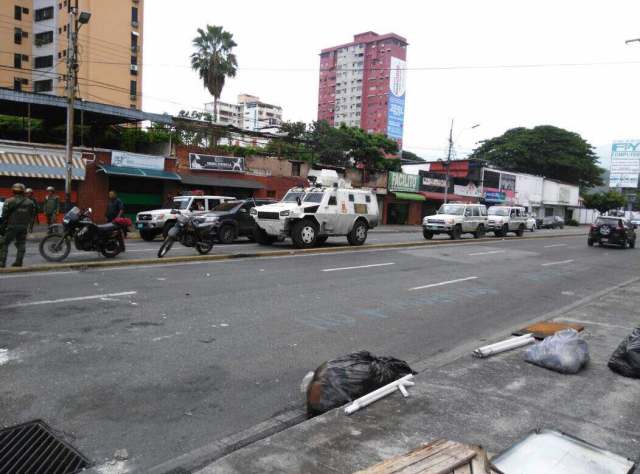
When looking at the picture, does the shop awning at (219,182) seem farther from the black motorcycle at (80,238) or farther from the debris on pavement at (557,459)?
the debris on pavement at (557,459)

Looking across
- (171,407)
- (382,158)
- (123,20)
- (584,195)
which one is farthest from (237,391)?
(584,195)

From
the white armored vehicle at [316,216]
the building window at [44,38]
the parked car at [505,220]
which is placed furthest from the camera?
the building window at [44,38]

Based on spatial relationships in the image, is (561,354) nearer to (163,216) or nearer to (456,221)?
(163,216)

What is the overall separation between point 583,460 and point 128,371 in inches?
160

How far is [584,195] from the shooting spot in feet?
302

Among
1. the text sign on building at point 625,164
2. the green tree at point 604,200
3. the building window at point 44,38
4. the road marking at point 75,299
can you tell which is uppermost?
the building window at point 44,38

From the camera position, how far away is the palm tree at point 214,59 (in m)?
44.8

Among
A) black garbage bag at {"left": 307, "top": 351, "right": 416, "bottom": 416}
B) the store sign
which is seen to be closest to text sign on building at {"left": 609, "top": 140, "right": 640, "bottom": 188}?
the store sign

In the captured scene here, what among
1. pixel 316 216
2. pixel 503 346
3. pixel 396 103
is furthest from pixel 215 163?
pixel 396 103

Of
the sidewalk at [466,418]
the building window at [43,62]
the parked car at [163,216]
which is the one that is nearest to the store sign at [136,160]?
the parked car at [163,216]

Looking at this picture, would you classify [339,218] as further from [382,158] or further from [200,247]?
[382,158]

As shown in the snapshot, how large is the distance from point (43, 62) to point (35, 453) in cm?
6981

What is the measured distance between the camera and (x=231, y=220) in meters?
19.0

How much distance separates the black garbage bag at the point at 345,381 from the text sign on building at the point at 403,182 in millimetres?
40679
